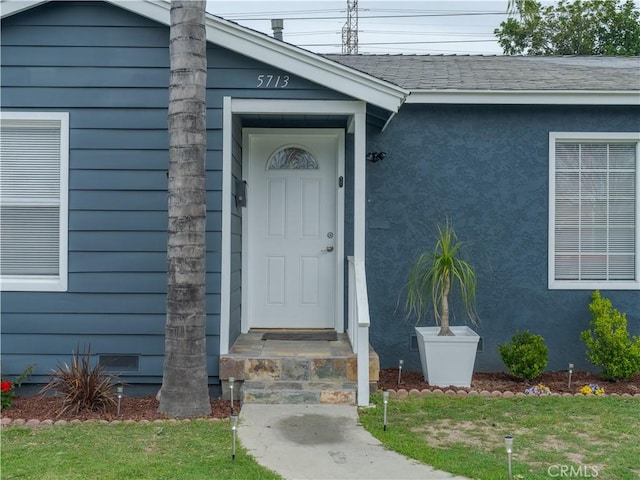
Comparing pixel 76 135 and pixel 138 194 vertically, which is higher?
pixel 76 135

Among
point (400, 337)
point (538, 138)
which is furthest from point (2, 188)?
point (538, 138)

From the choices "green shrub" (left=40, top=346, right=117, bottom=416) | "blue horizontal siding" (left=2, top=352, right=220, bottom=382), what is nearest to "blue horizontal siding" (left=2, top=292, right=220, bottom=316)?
"blue horizontal siding" (left=2, top=352, right=220, bottom=382)

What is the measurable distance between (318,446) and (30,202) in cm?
350

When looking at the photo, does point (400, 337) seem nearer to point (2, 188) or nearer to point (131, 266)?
point (131, 266)

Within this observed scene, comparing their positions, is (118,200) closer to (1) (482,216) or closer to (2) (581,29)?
(1) (482,216)

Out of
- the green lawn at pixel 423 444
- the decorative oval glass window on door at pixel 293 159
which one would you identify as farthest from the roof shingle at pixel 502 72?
the green lawn at pixel 423 444

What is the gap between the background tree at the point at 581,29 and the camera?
71.3 feet

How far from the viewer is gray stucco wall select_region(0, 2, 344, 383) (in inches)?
235

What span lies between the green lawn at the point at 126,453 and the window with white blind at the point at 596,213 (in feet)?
14.1

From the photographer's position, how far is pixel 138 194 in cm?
599

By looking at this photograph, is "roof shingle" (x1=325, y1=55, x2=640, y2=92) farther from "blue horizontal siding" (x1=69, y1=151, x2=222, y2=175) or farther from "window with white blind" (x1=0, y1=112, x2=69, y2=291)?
"window with white blind" (x1=0, y1=112, x2=69, y2=291)

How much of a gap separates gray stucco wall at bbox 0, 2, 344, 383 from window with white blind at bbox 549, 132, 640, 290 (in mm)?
3193

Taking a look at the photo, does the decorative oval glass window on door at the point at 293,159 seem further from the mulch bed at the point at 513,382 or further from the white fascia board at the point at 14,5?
the white fascia board at the point at 14,5

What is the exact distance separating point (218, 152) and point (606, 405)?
404 cm
